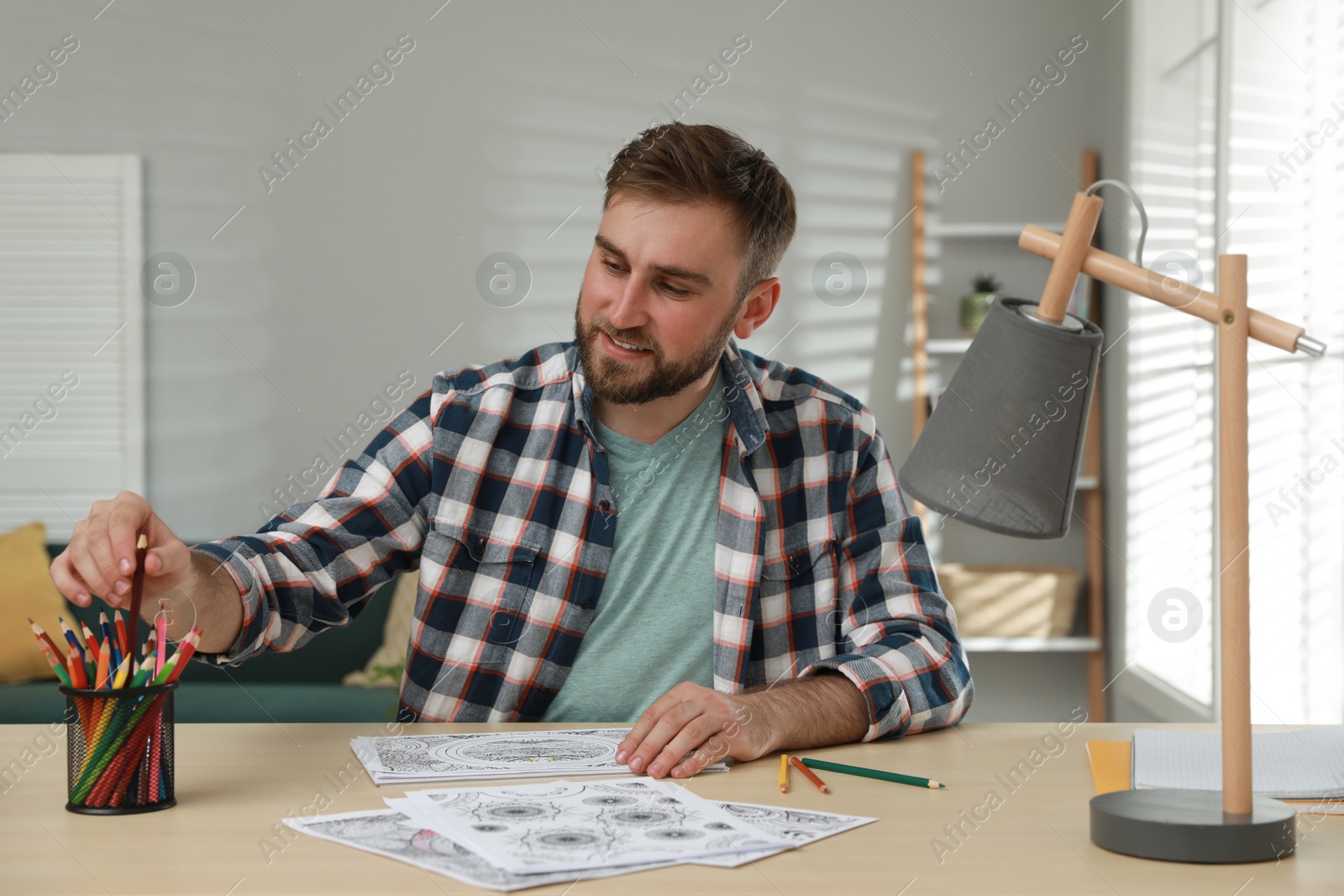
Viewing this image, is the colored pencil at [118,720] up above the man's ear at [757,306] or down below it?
below

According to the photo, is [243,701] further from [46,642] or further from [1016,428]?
[1016,428]

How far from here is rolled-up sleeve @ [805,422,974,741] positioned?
4.12 ft

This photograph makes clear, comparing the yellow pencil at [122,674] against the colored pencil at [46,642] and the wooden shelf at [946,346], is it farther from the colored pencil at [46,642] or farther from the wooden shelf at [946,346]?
the wooden shelf at [946,346]

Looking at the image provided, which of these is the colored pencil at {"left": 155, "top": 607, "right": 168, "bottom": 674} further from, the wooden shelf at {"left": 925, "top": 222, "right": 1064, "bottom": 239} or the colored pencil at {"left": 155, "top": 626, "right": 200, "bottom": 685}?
the wooden shelf at {"left": 925, "top": 222, "right": 1064, "bottom": 239}

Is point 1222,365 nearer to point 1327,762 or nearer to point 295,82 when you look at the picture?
point 1327,762

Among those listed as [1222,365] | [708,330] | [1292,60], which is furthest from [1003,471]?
[1292,60]

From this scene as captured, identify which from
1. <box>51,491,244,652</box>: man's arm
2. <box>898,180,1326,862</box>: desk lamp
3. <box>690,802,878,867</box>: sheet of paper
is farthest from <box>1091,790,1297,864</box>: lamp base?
<box>51,491,244,652</box>: man's arm

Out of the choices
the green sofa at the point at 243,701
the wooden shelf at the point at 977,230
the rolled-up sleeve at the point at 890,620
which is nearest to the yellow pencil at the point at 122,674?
the rolled-up sleeve at the point at 890,620

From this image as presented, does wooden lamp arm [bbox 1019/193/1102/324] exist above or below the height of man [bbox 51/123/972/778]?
above

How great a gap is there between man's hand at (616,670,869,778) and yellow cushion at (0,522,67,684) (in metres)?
2.37

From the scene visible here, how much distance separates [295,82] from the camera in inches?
145

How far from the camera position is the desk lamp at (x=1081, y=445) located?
0.82 m

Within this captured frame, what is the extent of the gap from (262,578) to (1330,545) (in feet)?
6.53

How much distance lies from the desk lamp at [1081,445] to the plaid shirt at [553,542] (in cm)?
50
